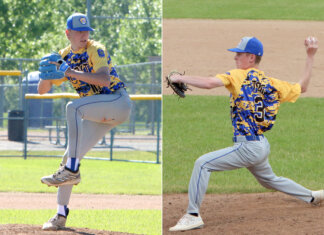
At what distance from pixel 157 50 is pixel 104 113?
21.1 metres

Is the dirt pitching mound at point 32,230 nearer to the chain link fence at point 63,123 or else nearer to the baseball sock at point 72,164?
the baseball sock at point 72,164

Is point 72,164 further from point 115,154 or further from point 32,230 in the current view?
point 115,154

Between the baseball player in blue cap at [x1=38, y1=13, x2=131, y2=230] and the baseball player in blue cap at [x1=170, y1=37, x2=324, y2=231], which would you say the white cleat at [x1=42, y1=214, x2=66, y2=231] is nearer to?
the baseball player in blue cap at [x1=38, y1=13, x2=131, y2=230]

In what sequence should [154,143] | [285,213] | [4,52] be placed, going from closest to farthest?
[285,213] → [154,143] → [4,52]

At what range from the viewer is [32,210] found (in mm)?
7672

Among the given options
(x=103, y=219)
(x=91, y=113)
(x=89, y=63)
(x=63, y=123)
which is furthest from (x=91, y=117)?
(x=63, y=123)

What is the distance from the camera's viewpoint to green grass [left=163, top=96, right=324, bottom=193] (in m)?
7.76

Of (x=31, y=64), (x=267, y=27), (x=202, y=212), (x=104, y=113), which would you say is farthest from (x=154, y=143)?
(x=31, y=64)

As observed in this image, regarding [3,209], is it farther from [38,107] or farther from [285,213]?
[38,107]

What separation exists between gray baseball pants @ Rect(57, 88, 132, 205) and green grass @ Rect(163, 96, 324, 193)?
2509mm

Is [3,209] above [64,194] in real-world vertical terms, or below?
below

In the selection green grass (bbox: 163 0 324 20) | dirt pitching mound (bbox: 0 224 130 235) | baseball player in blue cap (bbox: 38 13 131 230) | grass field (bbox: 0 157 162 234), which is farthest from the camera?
green grass (bbox: 163 0 324 20)

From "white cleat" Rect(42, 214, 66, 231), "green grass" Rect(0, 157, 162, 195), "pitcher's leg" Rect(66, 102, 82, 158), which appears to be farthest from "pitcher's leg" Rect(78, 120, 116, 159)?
"green grass" Rect(0, 157, 162, 195)

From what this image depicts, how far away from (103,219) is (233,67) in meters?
8.18
